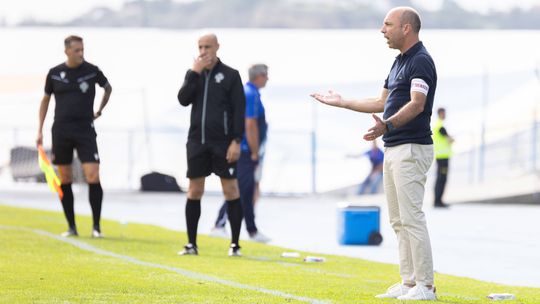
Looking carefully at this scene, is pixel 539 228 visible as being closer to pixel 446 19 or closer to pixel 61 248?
pixel 61 248

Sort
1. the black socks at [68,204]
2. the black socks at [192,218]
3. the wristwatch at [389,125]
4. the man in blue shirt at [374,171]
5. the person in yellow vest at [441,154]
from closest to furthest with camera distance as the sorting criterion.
Result: the wristwatch at [389,125] → the black socks at [192,218] → the black socks at [68,204] → the person in yellow vest at [441,154] → the man in blue shirt at [374,171]

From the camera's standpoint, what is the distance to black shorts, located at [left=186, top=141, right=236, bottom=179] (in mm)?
11758

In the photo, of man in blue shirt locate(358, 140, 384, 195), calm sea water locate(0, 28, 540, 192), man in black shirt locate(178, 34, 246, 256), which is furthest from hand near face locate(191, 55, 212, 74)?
calm sea water locate(0, 28, 540, 192)

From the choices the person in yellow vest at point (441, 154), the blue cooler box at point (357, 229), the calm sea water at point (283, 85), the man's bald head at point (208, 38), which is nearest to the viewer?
the man's bald head at point (208, 38)

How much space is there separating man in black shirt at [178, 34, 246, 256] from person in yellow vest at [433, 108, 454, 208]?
1120cm

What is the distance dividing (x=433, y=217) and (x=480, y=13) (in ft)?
70.6

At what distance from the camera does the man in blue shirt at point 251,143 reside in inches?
568

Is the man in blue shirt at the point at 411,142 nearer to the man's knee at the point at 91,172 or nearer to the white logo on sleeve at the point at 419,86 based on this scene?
the white logo on sleeve at the point at 419,86

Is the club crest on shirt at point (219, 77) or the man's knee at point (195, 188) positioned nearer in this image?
the club crest on shirt at point (219, 77)

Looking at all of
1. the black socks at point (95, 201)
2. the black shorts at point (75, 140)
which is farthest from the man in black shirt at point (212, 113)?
the black socks at point (95, 201)

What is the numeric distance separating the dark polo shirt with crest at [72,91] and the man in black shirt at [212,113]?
6.38ft

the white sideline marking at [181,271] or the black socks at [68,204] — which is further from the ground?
the black socks at [68,204]

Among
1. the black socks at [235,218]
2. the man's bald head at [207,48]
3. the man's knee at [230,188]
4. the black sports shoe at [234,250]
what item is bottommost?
the black sports shoe at [234,250]

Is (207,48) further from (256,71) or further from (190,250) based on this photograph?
(256,71)
